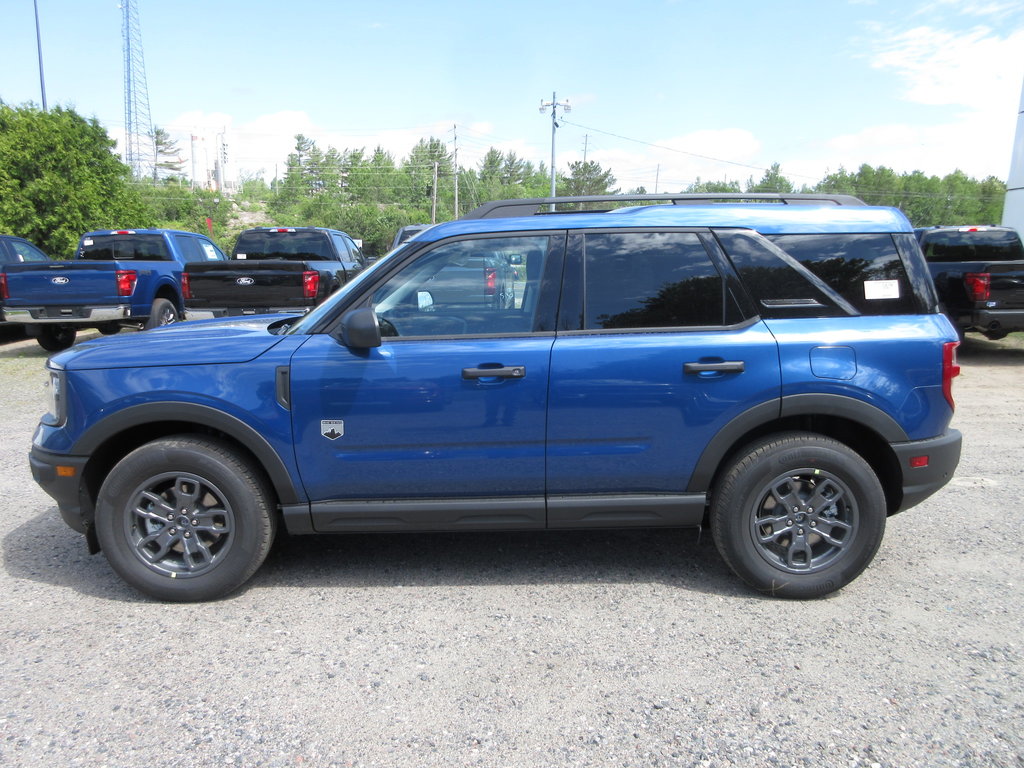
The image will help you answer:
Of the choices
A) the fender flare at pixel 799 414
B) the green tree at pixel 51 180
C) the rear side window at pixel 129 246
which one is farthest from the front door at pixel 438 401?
the green tree at pixel 51 180

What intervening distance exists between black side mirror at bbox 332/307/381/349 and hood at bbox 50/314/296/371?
430mm

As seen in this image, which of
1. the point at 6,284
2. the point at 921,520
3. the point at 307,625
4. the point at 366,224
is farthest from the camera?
the point at 366,224

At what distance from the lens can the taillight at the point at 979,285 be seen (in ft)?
33.3

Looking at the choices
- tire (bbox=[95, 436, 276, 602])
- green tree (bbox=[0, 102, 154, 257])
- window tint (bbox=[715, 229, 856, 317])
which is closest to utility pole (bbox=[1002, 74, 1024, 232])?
window tint (bbox=[715, 229, 856, 317])

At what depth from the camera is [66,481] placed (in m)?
3.69

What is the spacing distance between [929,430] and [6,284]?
12073mm

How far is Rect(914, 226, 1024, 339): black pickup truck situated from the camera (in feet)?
33.4

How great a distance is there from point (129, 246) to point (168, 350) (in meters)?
10.8

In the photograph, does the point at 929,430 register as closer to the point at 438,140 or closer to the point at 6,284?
the point at 6,284

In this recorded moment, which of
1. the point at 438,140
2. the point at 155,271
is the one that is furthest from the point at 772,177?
the point at 155,271

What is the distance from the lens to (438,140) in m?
113

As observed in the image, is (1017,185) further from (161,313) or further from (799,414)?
(161,313)

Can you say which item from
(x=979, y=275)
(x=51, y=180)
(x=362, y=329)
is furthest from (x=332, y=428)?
(x=51, y=180)

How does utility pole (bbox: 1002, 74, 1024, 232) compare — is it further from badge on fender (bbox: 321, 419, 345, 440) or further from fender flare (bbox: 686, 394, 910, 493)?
badge on fender (bbox: 321, 419, 345, 440)
